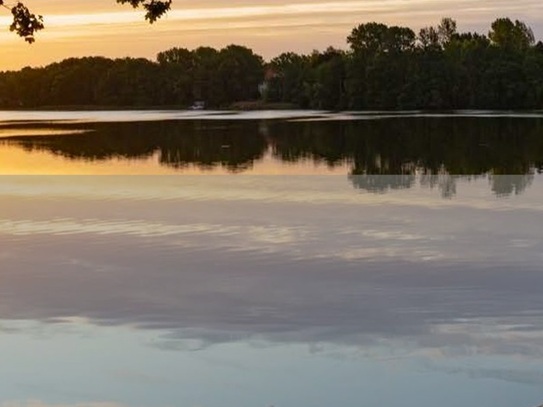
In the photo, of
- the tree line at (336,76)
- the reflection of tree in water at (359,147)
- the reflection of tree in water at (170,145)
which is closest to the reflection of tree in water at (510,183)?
the reflection of tree in water at (359,147)

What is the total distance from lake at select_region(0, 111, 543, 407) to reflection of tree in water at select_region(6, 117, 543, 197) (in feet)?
3.62

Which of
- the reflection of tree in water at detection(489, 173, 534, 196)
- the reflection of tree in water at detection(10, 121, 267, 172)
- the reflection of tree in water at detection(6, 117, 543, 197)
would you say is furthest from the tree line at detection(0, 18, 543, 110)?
the reflection of tree in water at detection(489, 173, 534, 196)

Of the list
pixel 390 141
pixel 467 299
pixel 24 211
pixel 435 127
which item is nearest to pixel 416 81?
pixel 435 127

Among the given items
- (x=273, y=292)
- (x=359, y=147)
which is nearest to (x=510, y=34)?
(x=359, y=147)

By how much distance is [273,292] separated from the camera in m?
9.96

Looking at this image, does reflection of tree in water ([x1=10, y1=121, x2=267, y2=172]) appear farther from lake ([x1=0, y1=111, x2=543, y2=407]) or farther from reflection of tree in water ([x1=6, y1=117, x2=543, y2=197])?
lake ([x1=0, y1=111, x2=543, y2=407])

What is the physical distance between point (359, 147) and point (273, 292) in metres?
23.5

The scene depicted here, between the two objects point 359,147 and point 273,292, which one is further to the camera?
point 359,147

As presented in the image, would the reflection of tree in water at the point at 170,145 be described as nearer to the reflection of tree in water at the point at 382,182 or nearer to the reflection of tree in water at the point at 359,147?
the reflection of tree in water at the point at 359,147

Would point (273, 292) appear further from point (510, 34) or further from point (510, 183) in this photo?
point (510, 34)

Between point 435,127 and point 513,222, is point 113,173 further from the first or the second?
point 435,127

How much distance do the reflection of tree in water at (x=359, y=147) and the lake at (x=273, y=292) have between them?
110 centimetres

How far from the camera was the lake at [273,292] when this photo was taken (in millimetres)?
7109

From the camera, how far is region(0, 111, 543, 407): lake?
7109mm
